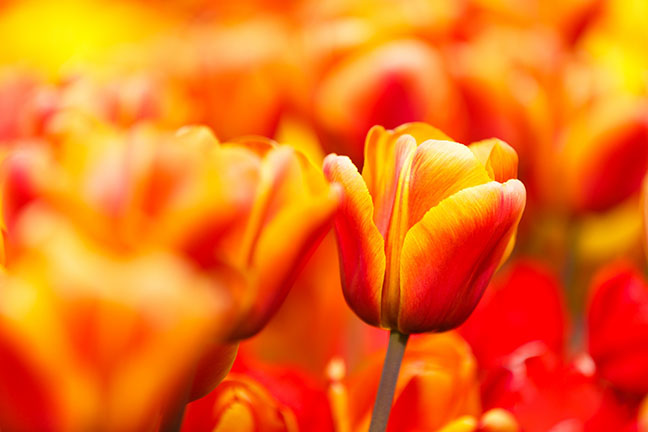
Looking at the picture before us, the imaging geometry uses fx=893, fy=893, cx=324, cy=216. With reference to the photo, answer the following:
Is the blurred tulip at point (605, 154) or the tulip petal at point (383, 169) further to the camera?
the blurred tulip at point (605, 154)

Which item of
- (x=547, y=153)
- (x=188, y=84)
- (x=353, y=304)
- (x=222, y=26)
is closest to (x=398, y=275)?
(x=353, y=304)

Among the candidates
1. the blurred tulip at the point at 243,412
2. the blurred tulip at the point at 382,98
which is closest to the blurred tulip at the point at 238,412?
the blurred tulip at the point at 243,412

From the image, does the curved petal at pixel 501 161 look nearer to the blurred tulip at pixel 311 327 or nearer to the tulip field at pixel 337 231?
the tulip field at pixel 337 231

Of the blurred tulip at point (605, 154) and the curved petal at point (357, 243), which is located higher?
the curved petal at point (357, 243)

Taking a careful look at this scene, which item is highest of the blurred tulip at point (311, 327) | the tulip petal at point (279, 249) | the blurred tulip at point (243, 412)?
the tulip petal at point (279, 249)

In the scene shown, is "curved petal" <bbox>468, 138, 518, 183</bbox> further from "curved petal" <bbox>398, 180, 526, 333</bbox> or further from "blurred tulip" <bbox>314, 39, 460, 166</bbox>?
"blurred tulip" <bbox>314, 39, 460, 166</bbox>

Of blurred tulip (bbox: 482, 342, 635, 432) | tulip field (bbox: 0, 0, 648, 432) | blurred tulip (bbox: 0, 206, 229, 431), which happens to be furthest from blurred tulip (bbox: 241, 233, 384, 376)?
blurred tulip (bbox: 0, 206, 229, 431)
